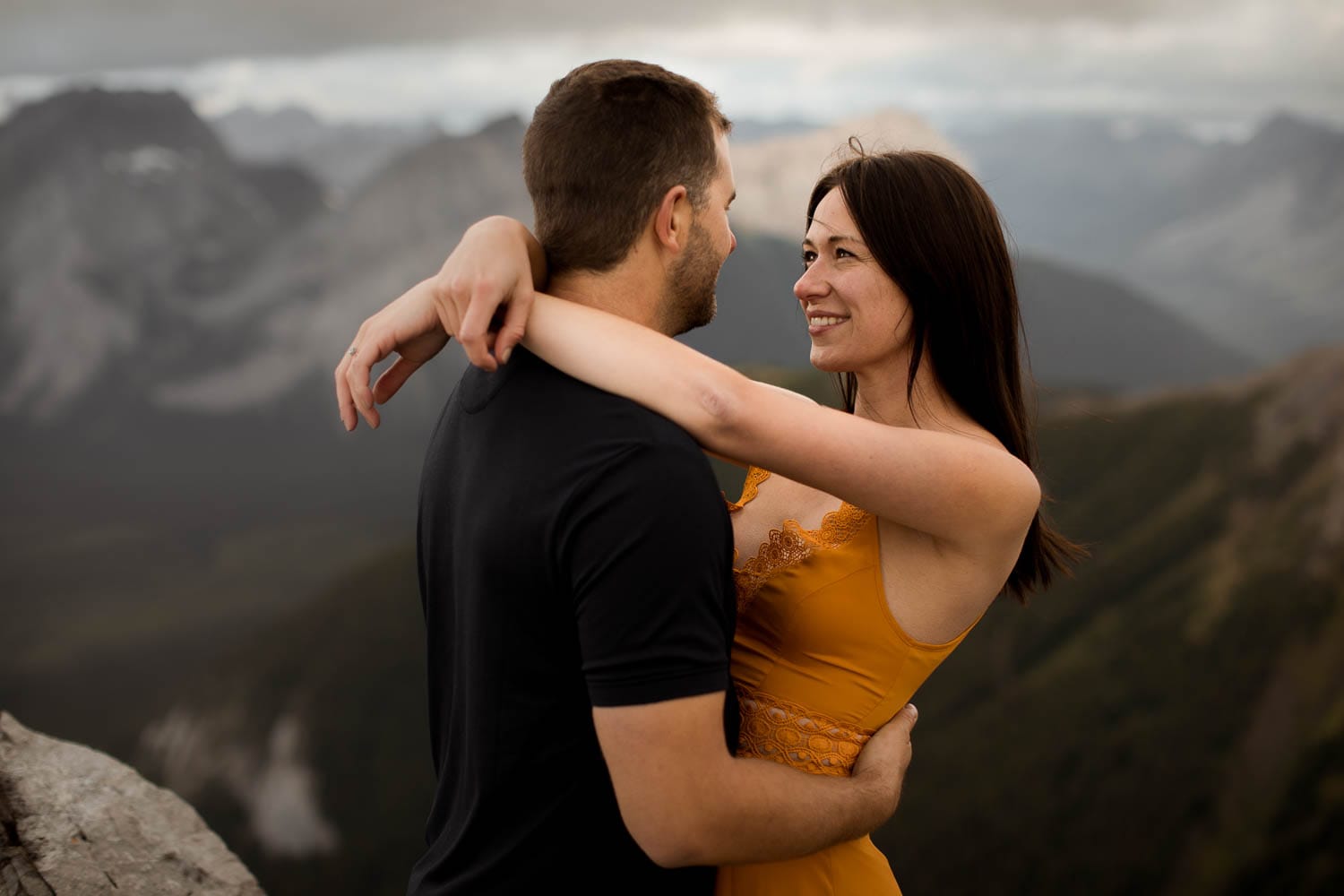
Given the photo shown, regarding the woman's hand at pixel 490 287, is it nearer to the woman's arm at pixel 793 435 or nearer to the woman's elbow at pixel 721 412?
the woman's arm at pixel 793 435

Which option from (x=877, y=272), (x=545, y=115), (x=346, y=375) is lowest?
(x=346, y=375)

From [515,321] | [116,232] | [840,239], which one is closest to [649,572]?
[515,321]

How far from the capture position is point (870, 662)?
3637 millimetres

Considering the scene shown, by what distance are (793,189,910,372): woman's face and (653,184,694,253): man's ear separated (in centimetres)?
97

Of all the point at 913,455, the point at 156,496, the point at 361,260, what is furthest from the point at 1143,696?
the point at 361,260

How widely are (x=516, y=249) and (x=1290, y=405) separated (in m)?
83.6

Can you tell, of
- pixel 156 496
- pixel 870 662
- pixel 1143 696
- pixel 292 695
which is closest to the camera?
pixel 870 662

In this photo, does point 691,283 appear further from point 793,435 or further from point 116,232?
point 116,232

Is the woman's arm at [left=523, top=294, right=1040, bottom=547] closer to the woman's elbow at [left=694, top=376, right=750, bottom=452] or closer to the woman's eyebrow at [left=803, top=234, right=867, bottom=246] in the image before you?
the woman's elbow at [left=694, top=376, right=750, bottom=452]

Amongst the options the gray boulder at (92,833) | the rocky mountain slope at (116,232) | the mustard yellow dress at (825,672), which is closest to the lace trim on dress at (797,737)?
the mustard yellow dress at (825,672)

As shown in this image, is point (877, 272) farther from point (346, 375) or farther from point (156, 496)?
point (156, 496)

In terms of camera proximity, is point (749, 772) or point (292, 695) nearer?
point (749, 772)

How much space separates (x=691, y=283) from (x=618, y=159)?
1.40ft

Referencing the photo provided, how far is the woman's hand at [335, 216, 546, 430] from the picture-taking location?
2820 millimetres
